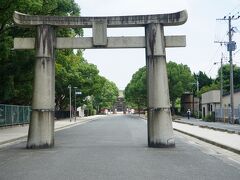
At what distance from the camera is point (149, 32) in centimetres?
1966

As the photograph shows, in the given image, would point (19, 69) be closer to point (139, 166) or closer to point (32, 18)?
point (32, 18)

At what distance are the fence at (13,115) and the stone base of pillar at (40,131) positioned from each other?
63.4 feet

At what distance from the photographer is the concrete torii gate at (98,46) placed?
62.6ft

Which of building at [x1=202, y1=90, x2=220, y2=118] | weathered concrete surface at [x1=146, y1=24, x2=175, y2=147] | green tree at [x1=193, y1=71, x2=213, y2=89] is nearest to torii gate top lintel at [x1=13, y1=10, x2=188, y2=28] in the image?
weathered concrete surface at [x1=146, y1=24, x2=175, y2=147]

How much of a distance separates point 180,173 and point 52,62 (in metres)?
10.1

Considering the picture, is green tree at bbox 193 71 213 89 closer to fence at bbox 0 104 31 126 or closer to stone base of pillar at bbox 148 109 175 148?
fence at bbox 0 104 31 126

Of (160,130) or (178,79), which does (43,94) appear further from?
(178,79)

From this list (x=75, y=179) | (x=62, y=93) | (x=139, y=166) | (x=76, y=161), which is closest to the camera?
(x=75, y=179)

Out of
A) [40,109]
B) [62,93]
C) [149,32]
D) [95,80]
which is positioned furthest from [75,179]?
[95,80]

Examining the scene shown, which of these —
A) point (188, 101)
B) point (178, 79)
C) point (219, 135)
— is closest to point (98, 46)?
point (219, 135)

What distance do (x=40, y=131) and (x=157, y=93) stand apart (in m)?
5.02

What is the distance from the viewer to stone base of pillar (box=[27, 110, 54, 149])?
19.0 metres

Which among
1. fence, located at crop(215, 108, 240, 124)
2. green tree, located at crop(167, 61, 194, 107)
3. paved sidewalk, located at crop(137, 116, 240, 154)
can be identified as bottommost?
paved sidewalk, located at crop(137, 116, 240, 154)

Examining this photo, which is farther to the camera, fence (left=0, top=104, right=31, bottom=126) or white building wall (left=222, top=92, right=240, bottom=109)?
white building wall (left=222, top=92, right=240, bottom=109)
